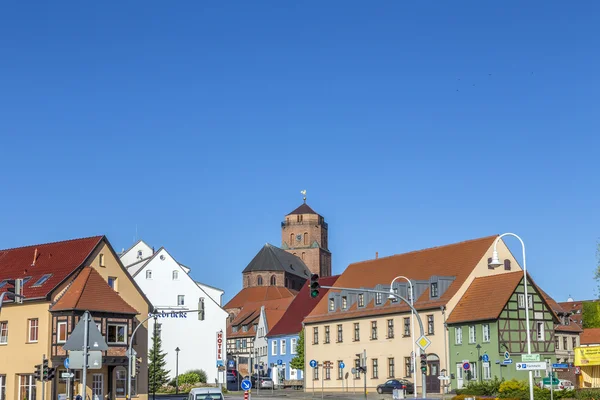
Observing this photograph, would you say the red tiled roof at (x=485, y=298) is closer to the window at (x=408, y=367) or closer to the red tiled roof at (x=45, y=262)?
the window at (x=408, y=367)

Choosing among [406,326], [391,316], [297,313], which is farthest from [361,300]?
[297,313]

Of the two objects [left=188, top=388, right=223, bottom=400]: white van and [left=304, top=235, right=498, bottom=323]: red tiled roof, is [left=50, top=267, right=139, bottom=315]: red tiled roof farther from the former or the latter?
[left=304, top=235, right=498, bottom=323]: red tiled roof

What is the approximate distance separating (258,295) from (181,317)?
70012 millimetres

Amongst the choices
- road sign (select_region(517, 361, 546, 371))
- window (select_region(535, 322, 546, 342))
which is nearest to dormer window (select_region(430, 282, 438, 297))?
window (select_region(535, 322, 546, 342))

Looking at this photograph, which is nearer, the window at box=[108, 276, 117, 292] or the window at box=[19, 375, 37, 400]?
the window at box=[19, 375, 37, 400]

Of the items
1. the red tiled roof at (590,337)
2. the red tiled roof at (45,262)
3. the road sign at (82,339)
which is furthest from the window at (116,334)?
the red tiled roof at (590,337)

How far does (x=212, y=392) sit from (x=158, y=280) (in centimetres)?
4449

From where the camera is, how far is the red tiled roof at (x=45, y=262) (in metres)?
56.2

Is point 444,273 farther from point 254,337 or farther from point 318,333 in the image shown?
point 254,337

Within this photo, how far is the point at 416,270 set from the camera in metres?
71.6

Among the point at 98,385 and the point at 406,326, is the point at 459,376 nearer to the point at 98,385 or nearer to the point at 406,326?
the point at 406,326

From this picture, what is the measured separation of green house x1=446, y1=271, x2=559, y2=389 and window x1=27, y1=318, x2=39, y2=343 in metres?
28.2

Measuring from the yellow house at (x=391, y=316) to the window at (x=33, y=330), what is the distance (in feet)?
82.7

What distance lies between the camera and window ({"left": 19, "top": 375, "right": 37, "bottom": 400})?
54.4 metres
